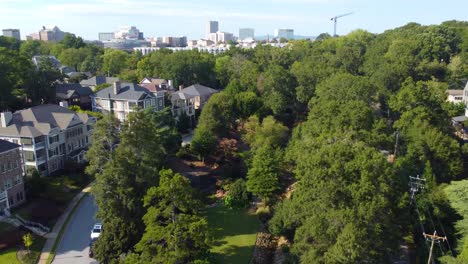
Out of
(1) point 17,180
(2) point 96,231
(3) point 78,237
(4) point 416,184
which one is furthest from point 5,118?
(4) point 416,184

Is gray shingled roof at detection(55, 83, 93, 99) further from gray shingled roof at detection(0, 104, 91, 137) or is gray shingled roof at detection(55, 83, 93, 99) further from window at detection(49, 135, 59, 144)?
window at detection(49, 135, 59, 144)

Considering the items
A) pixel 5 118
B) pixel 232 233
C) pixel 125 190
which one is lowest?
pixel 232 233

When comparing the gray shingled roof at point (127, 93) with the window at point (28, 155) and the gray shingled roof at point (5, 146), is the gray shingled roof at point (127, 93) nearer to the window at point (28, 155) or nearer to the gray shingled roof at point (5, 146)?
the window at point (28, 155)

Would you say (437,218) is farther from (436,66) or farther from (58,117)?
(436,66)

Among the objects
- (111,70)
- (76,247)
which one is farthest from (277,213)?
Answer: (111,70)

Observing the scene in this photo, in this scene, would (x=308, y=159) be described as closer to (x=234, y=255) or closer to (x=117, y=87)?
(x=234, y=255)

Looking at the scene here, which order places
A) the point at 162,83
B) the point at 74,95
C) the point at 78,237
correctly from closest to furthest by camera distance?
the point at 78,237 < the point at 74,95 < the point at 162,83

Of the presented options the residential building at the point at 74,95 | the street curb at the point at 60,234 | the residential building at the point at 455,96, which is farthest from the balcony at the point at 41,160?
the residential building at the point at 455,96

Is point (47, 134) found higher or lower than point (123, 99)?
lower
